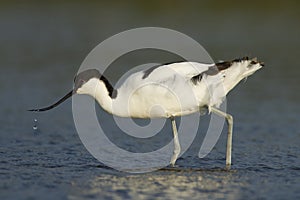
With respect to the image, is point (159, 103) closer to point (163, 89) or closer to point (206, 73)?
point (163, 89)

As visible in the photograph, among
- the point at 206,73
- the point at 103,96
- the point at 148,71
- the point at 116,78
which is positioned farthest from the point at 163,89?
the point at 116,78

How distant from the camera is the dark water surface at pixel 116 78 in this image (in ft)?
20.7

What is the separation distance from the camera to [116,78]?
462 inches

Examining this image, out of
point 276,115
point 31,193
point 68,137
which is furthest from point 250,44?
point 31,193

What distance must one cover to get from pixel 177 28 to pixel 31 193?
1030cm

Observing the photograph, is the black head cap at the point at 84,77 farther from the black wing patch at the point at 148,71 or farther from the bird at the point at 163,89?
the black wing patch at the point at 148,71

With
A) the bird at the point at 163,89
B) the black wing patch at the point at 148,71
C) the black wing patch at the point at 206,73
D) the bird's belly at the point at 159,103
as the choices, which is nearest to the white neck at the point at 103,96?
the bird at the point at 163,89

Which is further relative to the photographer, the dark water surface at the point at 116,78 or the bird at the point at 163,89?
the bird at the point at 163,89

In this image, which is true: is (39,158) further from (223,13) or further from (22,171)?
(223,13)

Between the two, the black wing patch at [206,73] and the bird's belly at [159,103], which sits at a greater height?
the black wing patch at [206,73]

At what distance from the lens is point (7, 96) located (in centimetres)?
1063

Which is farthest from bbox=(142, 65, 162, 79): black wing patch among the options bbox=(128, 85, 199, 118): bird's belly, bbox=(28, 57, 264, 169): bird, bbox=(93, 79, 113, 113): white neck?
bbox=(93, 79, 113, 113): white neck

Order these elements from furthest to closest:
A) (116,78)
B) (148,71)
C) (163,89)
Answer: (116,78) < (148,71) < (163,89)

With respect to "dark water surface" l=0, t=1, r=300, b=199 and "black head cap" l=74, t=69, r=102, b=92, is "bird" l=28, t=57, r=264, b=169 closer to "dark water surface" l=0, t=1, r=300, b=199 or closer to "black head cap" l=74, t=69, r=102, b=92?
"black head cap" l=74, t=69, r=102, b=92
